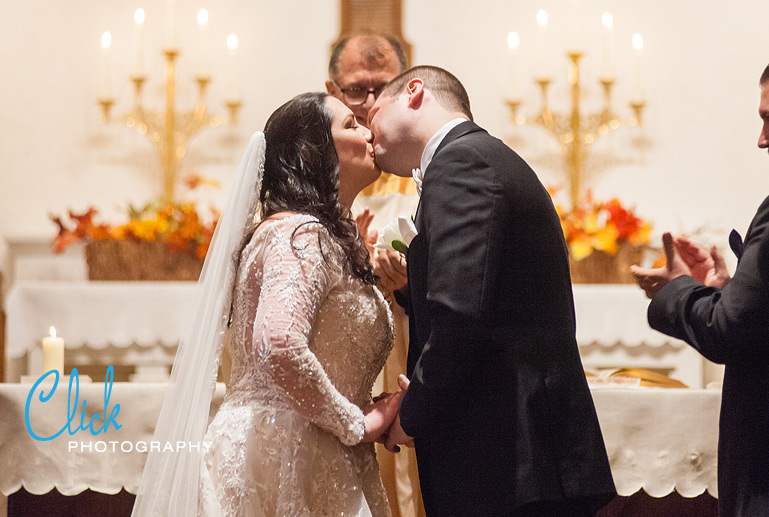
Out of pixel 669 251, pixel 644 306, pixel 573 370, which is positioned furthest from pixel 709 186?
pixel 573 370

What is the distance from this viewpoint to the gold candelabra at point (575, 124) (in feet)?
20.6

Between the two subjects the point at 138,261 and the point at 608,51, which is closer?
the point at 138,261

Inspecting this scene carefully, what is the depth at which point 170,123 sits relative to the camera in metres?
6.25

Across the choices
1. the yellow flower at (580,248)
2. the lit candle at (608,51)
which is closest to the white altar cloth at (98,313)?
the yellow flower at (580,248)

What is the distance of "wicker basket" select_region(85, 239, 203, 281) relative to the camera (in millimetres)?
4789

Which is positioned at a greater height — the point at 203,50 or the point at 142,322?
the point at 203,50

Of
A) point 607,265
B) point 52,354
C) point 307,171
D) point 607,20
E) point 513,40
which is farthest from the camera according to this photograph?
point 607,20

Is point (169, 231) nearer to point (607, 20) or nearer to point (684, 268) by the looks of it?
point (684, 268)

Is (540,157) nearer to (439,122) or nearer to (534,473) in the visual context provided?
(439,122)

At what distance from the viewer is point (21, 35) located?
21.5 feet

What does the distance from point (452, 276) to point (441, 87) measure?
616 millimetres

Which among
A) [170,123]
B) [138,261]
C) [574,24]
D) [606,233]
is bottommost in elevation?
[138,261]

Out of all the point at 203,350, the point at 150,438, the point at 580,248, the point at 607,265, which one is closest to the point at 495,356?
the point at 203,350

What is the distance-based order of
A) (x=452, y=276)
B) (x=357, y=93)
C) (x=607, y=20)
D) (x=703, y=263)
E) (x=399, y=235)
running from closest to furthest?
(x=452, y=276) < (x=703, y=263) < (x=399, y=235) < (x=357, y=93) < (x=607, y=20)
